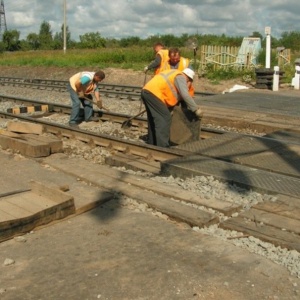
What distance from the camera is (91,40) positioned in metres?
70.4

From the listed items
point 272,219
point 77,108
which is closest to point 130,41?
point 77,108

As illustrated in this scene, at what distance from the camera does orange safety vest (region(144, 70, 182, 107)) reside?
776 centimetres

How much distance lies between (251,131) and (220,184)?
4.40m

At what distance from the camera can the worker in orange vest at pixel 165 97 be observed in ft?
25.1

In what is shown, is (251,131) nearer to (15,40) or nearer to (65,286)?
(65,286)

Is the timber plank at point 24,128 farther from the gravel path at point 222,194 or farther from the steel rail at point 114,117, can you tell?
the steel rail at point 114,117

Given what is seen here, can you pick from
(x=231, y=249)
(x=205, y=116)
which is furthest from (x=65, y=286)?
(x=205, y=116)

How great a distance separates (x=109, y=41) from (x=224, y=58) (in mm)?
49216

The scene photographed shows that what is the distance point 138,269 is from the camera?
3.87m

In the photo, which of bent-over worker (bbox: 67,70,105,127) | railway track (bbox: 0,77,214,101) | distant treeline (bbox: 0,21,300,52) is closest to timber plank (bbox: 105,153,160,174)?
bent-over worker (bbox: 67,70,105,127)

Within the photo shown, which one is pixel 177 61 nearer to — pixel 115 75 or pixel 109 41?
pixel 115 75

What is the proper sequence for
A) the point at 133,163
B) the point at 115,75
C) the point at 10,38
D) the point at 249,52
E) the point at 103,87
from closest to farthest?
the point at 133,163 → the point at 103,87 → the point at 249,52 → the point at 115,75 → the point at 10,38

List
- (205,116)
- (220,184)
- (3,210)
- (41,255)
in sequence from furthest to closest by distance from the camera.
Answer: (205,116), (220,184), (3,210), (41,255)

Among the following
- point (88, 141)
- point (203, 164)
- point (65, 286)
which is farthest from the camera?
point (88, 141)
